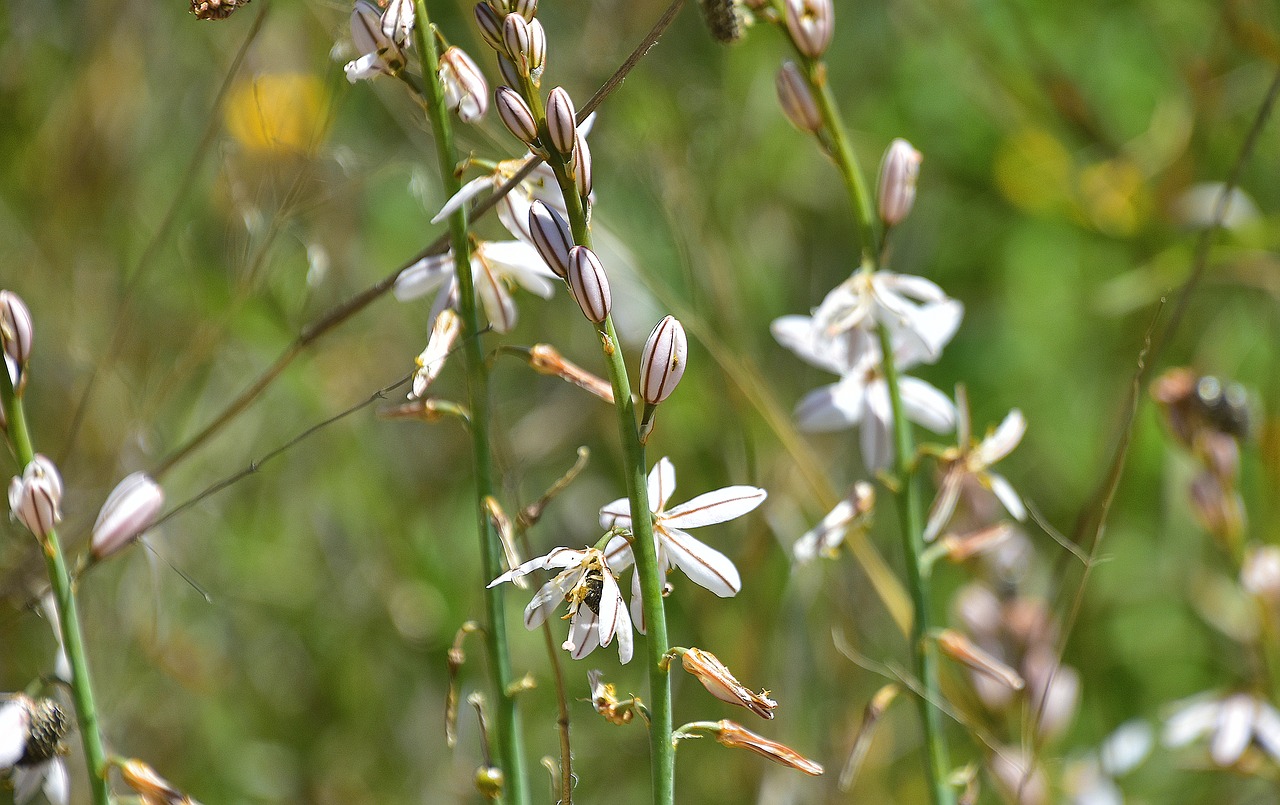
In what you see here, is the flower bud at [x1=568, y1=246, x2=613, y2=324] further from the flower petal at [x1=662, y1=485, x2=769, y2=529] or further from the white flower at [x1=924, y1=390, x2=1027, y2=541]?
the white flower at [x1=924, y1=390, x2=1027, y2=541]

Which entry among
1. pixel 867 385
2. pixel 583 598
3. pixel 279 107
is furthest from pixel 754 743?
pixel 279 107

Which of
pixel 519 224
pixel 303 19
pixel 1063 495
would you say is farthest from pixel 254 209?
pixel 1063 495

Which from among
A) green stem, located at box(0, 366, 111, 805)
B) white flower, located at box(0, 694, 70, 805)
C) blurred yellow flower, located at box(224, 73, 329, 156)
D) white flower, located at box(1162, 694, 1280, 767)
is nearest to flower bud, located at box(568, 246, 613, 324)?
green stem, located at box(0, 366, 111, 805)

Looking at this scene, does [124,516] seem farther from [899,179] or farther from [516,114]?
[899,179]

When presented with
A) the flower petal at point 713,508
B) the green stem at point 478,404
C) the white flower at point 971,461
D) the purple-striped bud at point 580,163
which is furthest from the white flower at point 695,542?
the white flower at point 971,461

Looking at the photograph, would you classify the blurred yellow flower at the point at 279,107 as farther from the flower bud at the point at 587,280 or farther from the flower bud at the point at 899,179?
the flower bud at the point at 587,280

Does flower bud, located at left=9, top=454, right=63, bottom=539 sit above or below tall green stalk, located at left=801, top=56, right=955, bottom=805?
above
